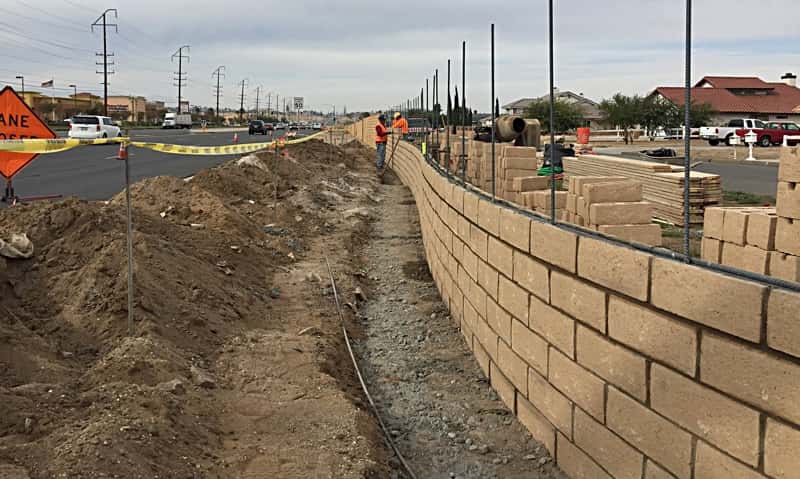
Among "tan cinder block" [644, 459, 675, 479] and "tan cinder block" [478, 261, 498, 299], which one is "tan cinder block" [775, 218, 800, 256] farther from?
"tan cinder block" [644, 459, 675, 479]

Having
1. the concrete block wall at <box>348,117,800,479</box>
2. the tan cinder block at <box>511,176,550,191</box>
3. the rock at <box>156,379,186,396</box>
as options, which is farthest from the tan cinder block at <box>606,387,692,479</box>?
the tan cinder block at <box>511,176,550,191</box>

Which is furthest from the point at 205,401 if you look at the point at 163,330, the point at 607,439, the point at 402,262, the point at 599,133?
the point at 599,133

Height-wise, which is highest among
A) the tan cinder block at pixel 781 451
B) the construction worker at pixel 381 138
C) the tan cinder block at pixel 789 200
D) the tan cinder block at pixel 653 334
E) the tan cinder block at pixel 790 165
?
the construction worker at pixel 381 138

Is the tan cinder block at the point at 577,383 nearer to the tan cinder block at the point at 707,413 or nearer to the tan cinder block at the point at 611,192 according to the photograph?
the tan cinder block at the point at 707,413

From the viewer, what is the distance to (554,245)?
473 centimetres

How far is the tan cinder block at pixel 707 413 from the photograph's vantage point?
9.90ft

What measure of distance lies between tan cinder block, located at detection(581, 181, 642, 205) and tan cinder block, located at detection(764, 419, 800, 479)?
2.91 m

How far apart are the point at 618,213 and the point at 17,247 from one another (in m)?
5.77

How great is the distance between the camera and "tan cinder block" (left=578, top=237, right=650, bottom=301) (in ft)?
12.1

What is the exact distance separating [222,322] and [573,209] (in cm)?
359

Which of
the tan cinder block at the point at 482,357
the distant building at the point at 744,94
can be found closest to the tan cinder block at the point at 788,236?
the tan cinder block at the point at 482,357

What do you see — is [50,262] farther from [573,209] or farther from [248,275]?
[573,209]

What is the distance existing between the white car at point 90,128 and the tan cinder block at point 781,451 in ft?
107

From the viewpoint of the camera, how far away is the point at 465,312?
24.7ft
